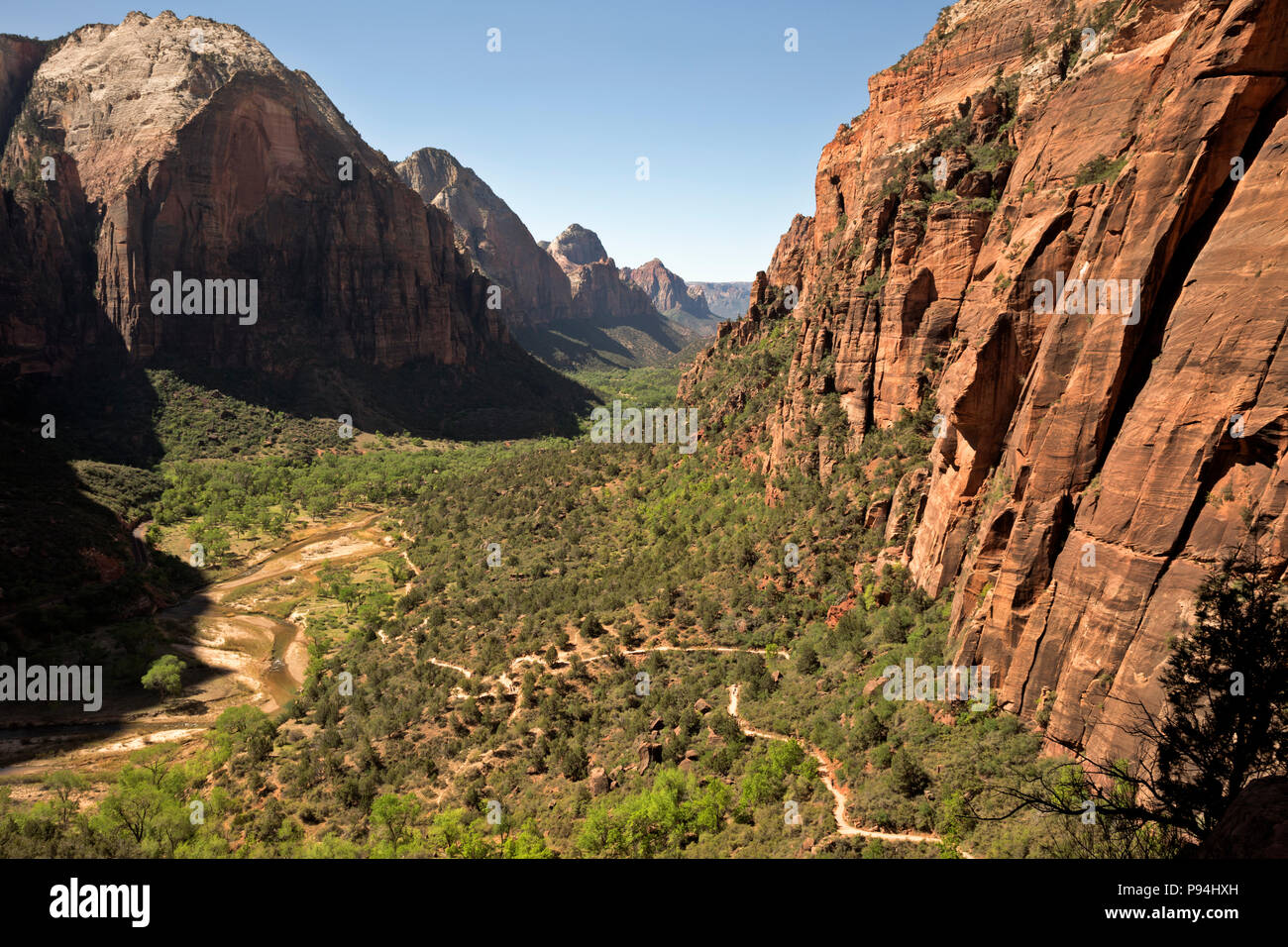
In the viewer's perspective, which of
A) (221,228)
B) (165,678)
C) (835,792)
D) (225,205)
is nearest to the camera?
(835,792)

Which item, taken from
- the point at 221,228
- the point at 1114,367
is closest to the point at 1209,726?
the point at 1114,367

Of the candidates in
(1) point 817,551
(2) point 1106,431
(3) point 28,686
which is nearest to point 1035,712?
(2) point 1106,431

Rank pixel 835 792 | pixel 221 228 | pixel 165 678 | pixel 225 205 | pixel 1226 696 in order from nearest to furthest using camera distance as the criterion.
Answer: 1. pixel 1226 696
2. pixel 835 792
3. pixel 165 678
4. pixel 221 228
5. pixel 225 205

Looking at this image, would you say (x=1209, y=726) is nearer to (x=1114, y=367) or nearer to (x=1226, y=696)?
(x=1226, y=696)

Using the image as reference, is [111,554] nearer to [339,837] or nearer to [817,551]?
[339,837]
